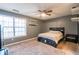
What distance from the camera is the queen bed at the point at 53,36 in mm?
1961

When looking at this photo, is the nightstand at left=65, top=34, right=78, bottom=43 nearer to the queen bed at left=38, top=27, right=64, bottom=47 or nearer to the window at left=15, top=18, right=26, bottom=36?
the queen bed at left=38, top=27, right=64, bottom=47

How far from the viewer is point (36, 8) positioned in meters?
1.92

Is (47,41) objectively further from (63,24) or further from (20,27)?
(20,27)

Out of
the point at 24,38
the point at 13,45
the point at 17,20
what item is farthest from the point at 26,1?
the point at 13,45

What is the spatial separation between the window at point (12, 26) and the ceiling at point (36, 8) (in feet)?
0.58

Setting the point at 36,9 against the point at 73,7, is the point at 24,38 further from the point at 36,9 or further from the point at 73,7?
the point at 73,7

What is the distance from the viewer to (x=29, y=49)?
1.93 meters

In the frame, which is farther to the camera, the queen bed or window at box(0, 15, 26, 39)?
the queen bed

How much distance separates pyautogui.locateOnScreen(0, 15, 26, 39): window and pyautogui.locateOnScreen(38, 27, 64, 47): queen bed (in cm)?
44

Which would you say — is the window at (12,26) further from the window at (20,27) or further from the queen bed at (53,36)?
the queen bed at (53,36)

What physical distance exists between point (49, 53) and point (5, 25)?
3.68 feet

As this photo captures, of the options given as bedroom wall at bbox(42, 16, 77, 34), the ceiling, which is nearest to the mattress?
bedroom wall at bbox(42, 16, 77, 34)

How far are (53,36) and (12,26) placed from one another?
929 mm

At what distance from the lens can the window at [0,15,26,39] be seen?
1832mm
